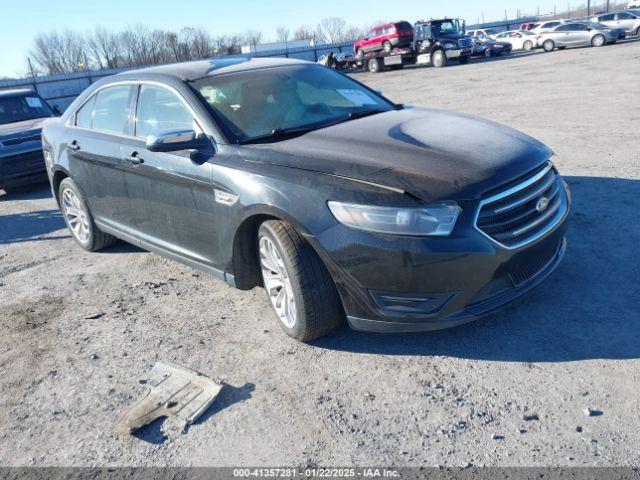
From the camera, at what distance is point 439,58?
2897 cm

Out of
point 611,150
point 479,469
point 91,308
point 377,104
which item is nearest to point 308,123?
point 377,104

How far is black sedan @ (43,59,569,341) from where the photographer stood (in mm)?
3006

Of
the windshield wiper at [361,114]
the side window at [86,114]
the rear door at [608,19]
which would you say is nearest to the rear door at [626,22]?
the rear door at [608,19]

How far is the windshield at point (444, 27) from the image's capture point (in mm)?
29031

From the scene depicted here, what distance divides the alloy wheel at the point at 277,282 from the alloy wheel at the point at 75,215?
2.69 m

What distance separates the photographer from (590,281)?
3.94 meters

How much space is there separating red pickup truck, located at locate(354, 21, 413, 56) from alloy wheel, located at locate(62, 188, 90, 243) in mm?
27425

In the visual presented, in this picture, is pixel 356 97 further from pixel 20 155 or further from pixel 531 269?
pixel 20 155

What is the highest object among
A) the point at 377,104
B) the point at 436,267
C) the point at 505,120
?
the point at 377,104

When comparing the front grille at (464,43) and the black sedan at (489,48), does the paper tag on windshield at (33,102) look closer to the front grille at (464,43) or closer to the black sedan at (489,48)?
the front grille at (464,43)

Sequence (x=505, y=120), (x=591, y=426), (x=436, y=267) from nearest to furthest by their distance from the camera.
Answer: (x=591, y=426), (x=436, y=267), (x=505, y=120)

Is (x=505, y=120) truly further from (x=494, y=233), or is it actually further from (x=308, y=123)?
(x=494, y=233)

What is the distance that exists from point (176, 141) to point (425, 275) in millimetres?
1861

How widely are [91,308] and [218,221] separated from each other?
1491 millimetres
